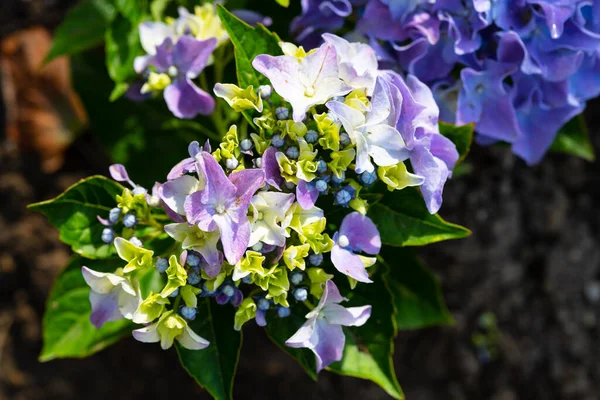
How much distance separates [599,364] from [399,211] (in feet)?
4.50

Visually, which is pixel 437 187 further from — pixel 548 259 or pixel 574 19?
pixel 548 259

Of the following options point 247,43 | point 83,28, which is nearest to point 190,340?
point 247,43

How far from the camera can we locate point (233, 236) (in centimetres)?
91

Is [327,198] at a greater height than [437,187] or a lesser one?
lesser

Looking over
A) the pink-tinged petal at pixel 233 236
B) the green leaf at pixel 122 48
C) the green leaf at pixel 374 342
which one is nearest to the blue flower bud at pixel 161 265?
the pink-tinged petal at pixel 233 236

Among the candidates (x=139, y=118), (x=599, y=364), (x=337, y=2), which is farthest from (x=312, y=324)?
(x=599, y=364)

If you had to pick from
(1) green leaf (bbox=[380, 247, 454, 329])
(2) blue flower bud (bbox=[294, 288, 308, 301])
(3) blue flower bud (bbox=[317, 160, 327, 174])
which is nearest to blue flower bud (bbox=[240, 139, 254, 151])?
(3) blue flower bud (bbox=[317, 160, 327, 174])

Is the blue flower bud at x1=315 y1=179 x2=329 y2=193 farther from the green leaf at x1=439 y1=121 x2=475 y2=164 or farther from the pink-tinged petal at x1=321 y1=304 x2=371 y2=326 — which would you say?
the green leaf at x1=439 y1=121 x2=475 y2=164

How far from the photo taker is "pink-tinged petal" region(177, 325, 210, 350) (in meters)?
1.00

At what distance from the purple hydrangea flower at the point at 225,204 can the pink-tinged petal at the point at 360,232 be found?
0.18m

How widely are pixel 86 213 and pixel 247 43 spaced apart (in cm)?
40

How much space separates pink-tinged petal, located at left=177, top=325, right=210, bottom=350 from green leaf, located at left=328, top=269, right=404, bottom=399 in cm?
28

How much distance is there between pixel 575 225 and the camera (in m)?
2.10

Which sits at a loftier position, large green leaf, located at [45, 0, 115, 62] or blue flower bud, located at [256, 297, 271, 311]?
large green leaf, located at [45, 0, 115, 62]
